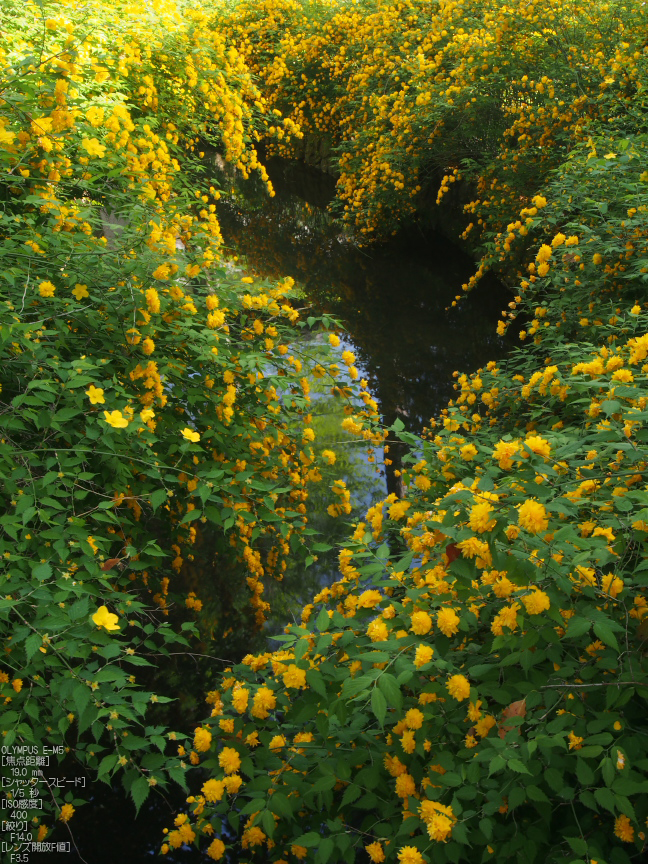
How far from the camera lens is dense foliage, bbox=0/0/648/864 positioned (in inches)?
49.3

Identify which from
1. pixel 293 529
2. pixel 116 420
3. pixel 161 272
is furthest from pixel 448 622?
pixel 161 272

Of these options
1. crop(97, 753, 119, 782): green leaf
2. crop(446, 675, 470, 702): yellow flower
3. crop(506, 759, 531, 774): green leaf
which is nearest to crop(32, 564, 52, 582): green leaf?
crop(97, 753, 119, 782): green leaf

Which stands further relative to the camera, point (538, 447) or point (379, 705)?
point (538, 447)

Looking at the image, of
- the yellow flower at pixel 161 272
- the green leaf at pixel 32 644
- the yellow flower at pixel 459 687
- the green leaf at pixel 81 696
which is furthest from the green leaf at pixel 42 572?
the yellow flower at pixel 161 272

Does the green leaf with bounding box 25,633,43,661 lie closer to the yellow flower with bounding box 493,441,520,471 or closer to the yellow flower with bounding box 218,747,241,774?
the yellow flower with bounding box 218,747,241,774

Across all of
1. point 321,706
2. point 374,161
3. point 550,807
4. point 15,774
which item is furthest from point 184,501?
point 374,161

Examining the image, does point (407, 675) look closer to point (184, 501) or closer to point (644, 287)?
point (184, 501)

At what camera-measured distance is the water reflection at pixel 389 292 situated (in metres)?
5.57

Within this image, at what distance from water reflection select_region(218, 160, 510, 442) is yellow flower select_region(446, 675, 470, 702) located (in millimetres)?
3549

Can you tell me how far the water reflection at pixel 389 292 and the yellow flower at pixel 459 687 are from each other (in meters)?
3.55

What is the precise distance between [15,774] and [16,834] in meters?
0.23

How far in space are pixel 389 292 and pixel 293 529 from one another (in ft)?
16.8

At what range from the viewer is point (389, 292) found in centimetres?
729

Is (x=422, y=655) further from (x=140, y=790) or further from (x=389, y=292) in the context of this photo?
(x=389, y=292)
